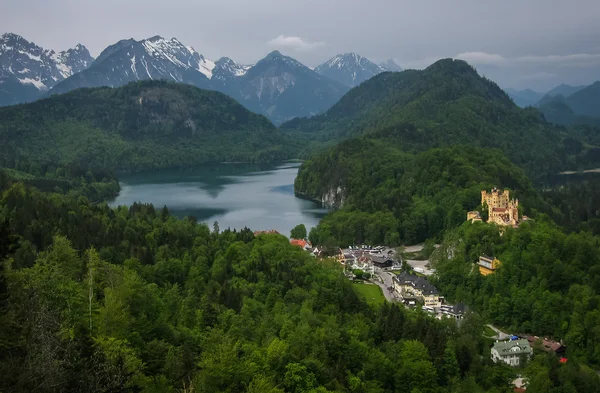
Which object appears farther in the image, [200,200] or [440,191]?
[200,200]

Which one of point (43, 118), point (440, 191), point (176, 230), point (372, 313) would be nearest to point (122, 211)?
point (176, 230)

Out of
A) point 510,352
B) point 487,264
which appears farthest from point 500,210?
point 510,352

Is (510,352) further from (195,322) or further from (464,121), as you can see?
(464,121)

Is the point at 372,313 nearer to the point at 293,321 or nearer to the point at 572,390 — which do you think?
the point at 293,321

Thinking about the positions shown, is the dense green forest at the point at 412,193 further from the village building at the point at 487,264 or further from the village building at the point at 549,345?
the village building at the point at 549,345

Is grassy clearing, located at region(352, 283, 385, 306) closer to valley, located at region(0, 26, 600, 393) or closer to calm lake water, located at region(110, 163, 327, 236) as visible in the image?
valley, located at region(0, 26, 600, 393)

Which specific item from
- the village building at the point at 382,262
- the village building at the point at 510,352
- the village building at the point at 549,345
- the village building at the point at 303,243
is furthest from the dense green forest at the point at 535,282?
the village building at the point at 303,243

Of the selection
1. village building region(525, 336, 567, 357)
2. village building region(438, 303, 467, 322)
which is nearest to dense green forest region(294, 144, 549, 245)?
village building region(438, 303, 467, 322)
